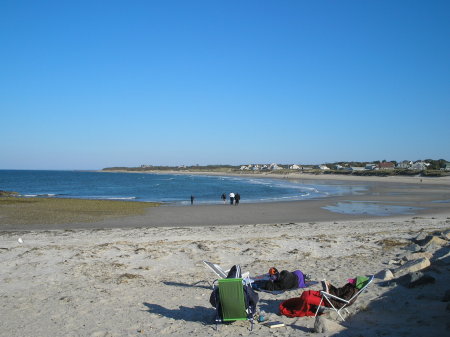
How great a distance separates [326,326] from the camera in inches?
212

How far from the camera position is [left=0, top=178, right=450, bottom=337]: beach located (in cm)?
578

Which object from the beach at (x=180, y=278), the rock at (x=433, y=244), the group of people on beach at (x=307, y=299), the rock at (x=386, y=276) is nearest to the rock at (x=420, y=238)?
the beach at (x=180, y=278)

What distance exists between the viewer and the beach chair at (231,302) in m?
5.81

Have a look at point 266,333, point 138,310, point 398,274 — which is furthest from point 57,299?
point 398,274

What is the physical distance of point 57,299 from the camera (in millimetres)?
7215

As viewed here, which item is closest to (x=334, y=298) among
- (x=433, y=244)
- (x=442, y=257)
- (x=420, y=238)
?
(x=442, y=257)

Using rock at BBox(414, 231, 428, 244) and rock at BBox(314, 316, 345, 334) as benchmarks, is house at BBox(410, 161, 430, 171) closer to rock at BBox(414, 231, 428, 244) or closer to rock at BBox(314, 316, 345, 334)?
rock at BBox(414, 231, 428, 244)

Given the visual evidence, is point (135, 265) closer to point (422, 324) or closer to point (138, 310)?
point (138, 310)

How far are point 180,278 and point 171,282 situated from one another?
1.22 ft

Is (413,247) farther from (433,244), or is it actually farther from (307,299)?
(307,299)

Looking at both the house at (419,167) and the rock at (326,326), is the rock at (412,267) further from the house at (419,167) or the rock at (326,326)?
the house at (419,167)

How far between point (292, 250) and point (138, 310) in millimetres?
5810

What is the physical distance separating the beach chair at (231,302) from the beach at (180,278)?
5.9 inches


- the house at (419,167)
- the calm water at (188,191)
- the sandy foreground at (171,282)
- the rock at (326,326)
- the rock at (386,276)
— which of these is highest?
the house at (419,167)
